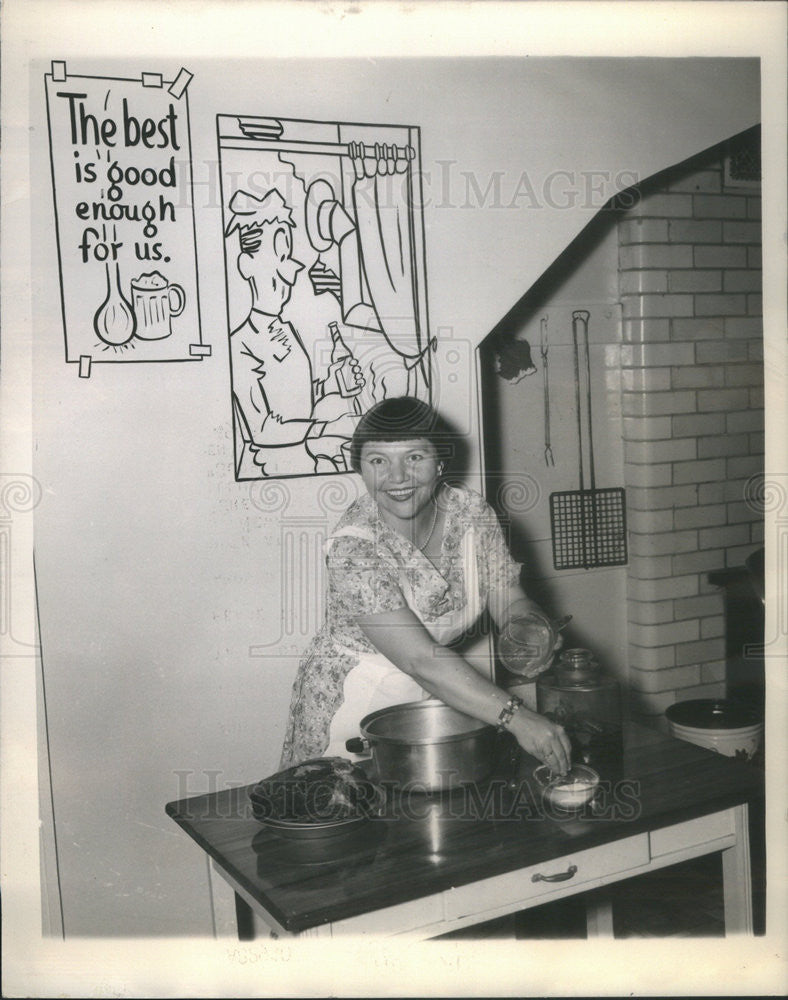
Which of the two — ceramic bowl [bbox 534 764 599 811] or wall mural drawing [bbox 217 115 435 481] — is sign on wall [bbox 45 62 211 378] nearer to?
wall mural drawing [bbox 217 115 435 481]

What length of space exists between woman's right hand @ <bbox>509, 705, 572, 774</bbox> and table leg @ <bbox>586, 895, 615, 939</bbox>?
57cm

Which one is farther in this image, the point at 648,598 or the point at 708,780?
the point at 648,598

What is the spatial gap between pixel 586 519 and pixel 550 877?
1663 millimetres

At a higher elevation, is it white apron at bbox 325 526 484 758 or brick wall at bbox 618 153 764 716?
brick wall at bbox 618 153 764 716

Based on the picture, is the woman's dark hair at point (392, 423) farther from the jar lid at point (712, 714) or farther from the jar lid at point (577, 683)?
the jar lid at point (712, 714)

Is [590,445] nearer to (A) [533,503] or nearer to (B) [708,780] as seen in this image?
(A) [533,503]

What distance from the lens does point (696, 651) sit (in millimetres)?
3129

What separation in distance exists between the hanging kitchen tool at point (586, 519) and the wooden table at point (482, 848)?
4.07 ft

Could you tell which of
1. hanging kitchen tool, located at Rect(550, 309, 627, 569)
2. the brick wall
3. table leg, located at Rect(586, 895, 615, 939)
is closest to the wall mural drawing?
hanging kitchen tool, located at Rect(550, 309, 627, 569)

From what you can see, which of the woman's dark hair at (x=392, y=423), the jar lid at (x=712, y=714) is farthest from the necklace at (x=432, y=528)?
the jar lid at (x=712, y=714)

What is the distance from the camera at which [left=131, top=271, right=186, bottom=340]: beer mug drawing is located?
78.3 inches

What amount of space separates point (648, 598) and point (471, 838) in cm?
173

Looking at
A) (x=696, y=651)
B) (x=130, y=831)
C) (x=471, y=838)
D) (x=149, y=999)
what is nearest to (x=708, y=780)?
(x=471, y=838)

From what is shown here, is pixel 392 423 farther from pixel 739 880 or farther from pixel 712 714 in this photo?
pixel 712 714
